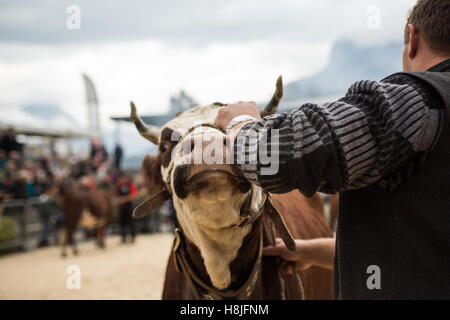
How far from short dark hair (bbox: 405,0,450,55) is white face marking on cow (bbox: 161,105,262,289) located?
0.74 m

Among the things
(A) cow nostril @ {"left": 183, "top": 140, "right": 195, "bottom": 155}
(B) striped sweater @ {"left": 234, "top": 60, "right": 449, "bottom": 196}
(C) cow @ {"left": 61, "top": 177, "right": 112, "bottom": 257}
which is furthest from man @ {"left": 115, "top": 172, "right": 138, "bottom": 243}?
(B) striped sweater @ {"left": 234, "top": 60, "right": 449, "bottom": 196}

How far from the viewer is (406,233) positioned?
1058mm

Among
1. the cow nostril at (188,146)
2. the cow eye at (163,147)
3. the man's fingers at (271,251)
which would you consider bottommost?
the man's fingers at (271,251)

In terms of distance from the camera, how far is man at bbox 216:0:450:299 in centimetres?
100

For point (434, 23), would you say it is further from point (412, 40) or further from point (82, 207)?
point (82, 207)

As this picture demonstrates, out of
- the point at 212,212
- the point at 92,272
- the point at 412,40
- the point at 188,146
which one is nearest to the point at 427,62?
the point at 412,40

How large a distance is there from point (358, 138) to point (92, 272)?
26.5ft

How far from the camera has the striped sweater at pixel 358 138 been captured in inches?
39.1

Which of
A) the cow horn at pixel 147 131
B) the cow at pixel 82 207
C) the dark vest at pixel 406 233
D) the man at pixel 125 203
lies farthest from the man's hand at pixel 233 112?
the man at pixel 125 203

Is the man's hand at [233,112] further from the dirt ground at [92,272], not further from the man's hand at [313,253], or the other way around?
the dirt ground at [92,272]

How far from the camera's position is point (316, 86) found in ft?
24.6

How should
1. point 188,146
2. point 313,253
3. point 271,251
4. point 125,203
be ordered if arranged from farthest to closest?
point 125,203, point 271,251, point 313,253, point 188,146
